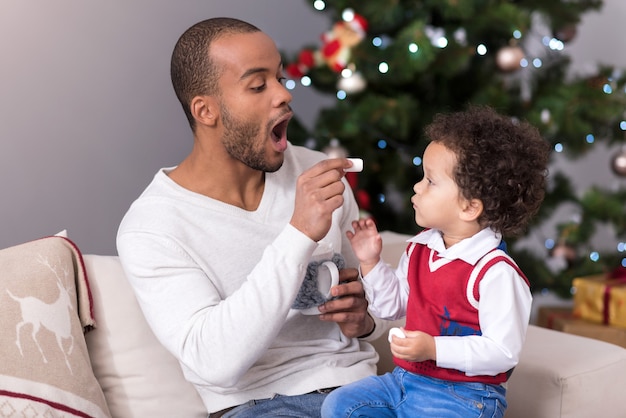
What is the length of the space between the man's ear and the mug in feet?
1.22

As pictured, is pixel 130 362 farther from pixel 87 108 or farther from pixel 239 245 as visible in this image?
pixel 87 108

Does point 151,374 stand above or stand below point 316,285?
below

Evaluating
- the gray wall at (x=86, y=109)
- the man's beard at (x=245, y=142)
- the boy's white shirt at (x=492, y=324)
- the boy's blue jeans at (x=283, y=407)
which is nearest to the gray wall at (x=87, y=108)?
the gray wall at (x=86, y=109)

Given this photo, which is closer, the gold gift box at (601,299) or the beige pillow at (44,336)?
the beige pillow at (44,336)

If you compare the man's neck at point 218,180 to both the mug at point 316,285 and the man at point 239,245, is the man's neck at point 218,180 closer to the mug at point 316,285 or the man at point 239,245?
the man at point 239,245

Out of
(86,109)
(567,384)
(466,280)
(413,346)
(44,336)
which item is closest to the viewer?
(413,346)

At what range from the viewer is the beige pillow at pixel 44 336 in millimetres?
1438

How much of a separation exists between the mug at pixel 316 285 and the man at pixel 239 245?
23 mm

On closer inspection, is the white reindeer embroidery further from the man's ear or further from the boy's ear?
the boy's ear

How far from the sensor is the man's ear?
1.69m

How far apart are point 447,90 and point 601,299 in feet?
3.45

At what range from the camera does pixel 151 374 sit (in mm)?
1676

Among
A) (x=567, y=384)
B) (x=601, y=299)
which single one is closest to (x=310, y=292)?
(x=567, y=384)

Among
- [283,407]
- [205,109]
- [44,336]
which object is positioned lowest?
[283,407]
